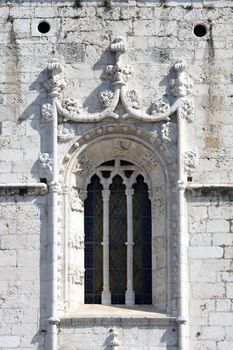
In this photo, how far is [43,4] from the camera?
93.4 feet

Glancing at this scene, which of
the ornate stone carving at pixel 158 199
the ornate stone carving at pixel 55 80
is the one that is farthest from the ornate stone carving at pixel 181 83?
the ornate stone carving at pixel 55 80

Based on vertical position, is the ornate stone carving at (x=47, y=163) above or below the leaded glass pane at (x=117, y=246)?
above

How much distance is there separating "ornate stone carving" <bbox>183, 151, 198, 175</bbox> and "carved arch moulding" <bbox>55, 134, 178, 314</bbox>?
20 centimetres

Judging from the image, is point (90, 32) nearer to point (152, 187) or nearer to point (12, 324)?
point (152, 187)

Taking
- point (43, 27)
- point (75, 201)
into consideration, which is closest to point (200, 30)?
point (43, 27)

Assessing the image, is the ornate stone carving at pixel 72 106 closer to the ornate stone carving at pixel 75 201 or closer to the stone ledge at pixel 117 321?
the ornate stone carving at pixel 75 201

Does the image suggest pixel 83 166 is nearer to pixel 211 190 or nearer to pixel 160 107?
pixel 160 107

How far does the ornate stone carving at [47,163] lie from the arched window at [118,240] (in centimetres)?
87

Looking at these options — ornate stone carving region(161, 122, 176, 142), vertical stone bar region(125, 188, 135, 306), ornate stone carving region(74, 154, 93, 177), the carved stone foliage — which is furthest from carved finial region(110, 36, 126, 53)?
vertical stone bar region(125, 188, 135, 306)

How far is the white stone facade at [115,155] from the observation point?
27.4 meters

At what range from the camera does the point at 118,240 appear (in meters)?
28.2

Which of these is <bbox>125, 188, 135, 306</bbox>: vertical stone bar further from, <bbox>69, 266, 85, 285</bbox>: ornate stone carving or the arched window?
<bbox>69, 266, 85, 285</bbox>: ornate stone carving

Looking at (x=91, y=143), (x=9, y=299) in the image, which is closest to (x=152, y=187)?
(x=91, y=143)

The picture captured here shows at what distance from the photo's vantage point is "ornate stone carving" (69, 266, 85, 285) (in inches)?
1089
